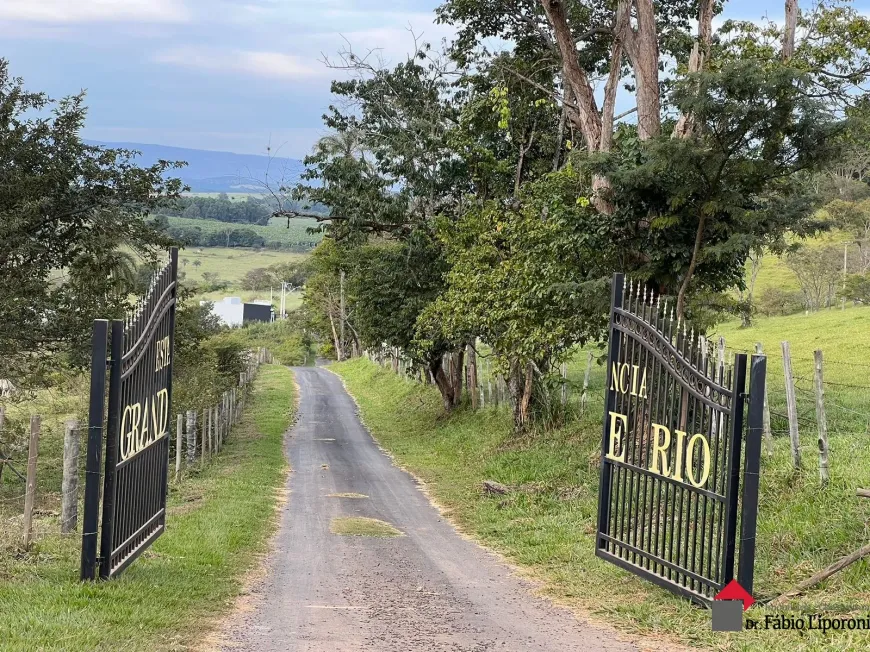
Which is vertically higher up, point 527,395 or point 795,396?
point 795,396

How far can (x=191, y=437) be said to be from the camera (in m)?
20.2

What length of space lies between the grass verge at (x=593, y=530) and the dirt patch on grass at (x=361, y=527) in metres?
1.22

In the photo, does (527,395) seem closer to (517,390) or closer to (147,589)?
(517,390)

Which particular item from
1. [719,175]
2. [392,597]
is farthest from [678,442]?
[719,175]

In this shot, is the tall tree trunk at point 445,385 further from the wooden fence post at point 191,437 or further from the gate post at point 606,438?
the gate post at point 606,438

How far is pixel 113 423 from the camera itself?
25.0ft

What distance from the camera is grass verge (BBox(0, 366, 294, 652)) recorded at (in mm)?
6309

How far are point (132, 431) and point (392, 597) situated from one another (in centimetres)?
285

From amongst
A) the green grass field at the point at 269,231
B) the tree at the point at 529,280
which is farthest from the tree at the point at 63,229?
the green grass field at the point at 269,231

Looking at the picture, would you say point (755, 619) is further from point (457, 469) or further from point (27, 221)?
point (27, 221)

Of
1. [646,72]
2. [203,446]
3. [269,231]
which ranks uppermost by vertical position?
[269,231]

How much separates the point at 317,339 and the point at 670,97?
8202 cm

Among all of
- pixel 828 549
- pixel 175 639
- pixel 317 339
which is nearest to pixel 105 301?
pixel 175 639

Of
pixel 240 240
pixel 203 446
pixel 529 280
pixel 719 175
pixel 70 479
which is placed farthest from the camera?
pixel 240 240
